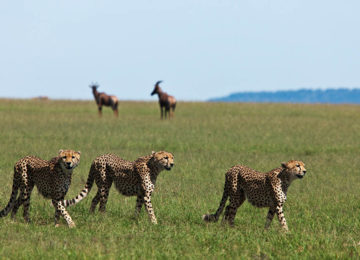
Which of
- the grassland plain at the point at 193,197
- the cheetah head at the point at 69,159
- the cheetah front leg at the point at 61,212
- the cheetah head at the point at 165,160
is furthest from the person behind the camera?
the cheetah head at the point at 165,160

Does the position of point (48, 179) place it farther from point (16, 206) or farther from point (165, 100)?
point (165, 100)

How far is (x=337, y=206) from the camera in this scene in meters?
11.9

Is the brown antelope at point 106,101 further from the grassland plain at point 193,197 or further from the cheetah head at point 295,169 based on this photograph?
the cheetah head at point 295,169

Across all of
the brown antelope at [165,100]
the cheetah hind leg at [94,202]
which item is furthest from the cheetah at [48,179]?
the brown antelope at [165,100]

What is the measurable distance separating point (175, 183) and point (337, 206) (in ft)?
13.3

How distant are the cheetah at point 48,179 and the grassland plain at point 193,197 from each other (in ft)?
0.95

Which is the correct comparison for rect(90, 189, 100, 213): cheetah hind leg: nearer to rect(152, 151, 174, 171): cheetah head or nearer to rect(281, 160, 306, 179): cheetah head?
rect(152, 151, 174, 171): cheetah head

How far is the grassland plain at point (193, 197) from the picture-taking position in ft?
25.9

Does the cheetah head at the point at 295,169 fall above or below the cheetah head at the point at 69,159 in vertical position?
below

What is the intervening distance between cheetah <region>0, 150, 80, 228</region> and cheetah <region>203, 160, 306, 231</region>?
245 centimetres

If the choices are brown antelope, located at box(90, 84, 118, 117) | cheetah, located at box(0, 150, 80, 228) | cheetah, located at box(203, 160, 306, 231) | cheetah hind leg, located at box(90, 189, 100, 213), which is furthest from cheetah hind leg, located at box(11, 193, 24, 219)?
brown antelope, located at box(90, 84, 118, 117)

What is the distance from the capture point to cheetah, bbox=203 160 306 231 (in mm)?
9148

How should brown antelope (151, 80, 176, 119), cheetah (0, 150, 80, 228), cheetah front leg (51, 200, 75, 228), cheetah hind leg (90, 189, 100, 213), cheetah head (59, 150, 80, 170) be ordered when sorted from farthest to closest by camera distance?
brown antelope (151, 80, 176, 119)
cheetah hind leg (90, 189, 100, 213)
cheetah front leg (51, 200, 75, 228)
cheetah (0, 150, 80, 228)
cheetah head (59, 150, 80, 170)

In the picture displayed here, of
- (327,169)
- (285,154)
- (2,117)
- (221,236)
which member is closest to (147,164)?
(221,236)
